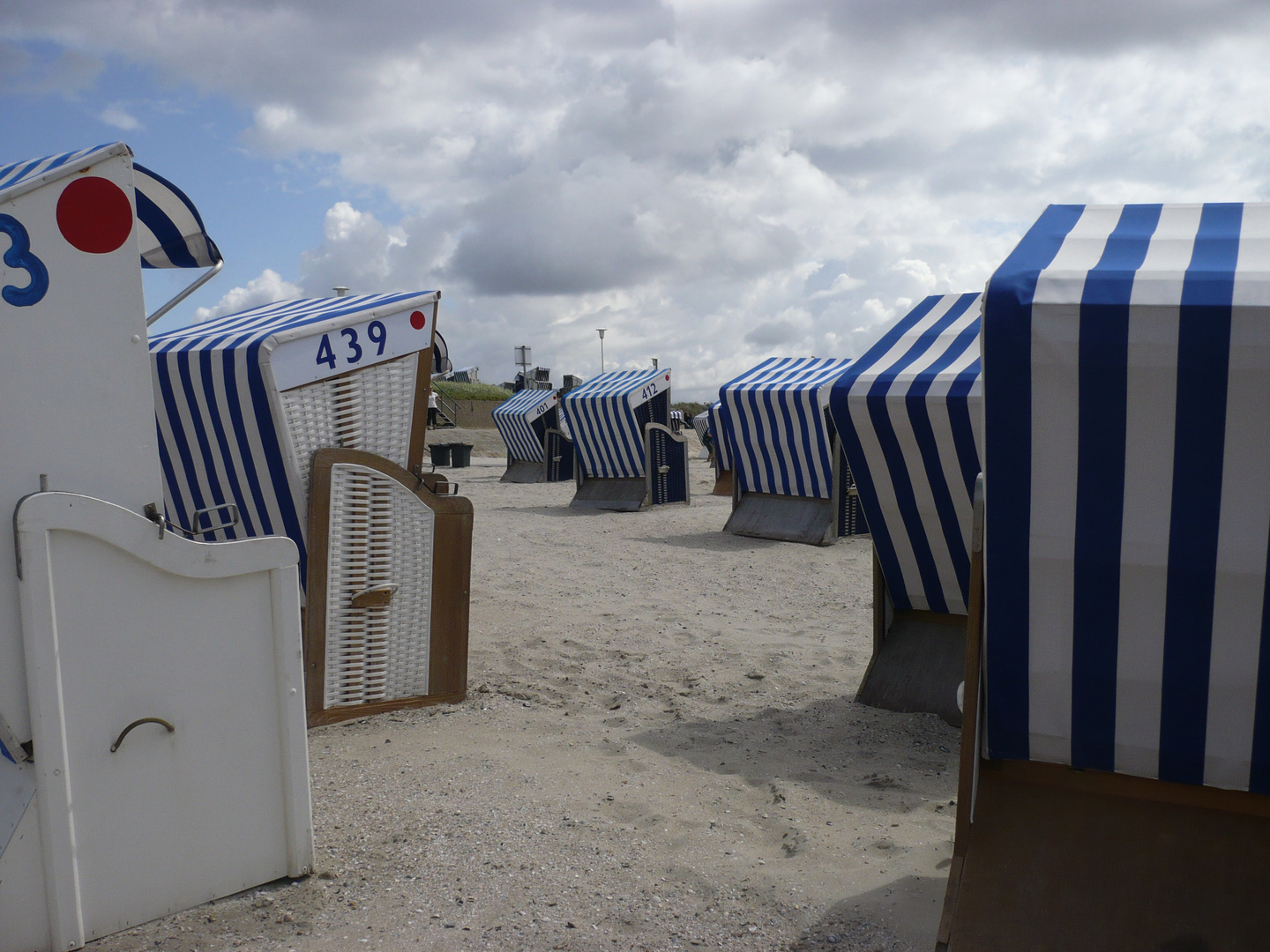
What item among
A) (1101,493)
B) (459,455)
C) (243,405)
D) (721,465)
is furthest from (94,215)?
(459,455)

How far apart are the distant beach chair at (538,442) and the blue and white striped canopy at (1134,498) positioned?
17.8 m

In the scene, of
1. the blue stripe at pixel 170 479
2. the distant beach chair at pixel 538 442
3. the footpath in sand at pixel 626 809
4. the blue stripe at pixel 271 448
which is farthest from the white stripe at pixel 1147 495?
the distant beach chair at pixel 538 442

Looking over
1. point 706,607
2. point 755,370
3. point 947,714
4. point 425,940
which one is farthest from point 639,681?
point 755,370

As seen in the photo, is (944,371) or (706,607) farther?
(706,607)

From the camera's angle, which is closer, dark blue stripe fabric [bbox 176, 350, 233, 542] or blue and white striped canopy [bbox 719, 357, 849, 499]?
dark blue stripe fabric [bbox 176, 350, 233, 542]

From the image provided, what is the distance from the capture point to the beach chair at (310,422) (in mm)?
4211

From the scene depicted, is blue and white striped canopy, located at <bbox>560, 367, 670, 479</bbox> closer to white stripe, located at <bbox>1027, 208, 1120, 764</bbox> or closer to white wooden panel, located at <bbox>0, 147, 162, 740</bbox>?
white wooden panel, located at <bbox>0, 147, 162, 740</bbox>

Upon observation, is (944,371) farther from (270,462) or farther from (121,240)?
(121,240)

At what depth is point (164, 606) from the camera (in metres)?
2.72

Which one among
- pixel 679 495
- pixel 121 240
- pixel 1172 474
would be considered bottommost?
pixel 679 495

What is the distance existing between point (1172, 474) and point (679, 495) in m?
13.1

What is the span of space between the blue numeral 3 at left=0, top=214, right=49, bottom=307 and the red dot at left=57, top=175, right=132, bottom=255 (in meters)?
0.10

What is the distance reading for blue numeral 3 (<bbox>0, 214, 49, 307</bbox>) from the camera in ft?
7.89

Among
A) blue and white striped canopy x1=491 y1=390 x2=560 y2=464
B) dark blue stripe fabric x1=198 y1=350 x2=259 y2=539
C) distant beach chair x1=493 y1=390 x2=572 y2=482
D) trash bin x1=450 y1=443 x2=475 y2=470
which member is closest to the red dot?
dark blue stripe fabric x1=198 y1=350 x2=259 y2=539
